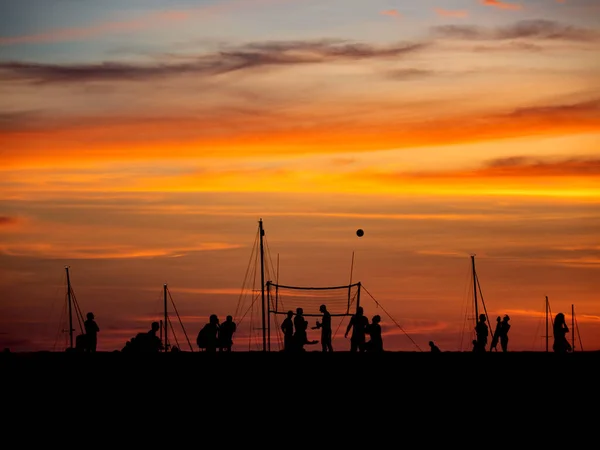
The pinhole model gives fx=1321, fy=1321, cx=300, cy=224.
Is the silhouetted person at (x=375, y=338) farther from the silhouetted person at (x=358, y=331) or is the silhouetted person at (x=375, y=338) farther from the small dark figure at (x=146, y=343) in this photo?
the small dark figure at (x=146, y=343)

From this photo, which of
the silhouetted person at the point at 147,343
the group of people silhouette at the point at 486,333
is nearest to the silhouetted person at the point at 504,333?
the group of people silhouette at the point at 486,333

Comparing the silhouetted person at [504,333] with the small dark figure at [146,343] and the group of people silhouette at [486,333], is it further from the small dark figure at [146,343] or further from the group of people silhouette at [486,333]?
the small dark figure at [146,343]

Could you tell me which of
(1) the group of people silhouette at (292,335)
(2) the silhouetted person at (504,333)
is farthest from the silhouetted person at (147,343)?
(2) the silhouetted person at (504,333)

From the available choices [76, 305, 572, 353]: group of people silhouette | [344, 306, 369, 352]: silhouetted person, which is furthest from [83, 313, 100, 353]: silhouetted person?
[344, 306, 369, 352]: silhouetted person

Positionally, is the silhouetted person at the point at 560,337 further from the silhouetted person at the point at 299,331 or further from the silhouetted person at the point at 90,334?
the silhouetted person at the point at 90,334

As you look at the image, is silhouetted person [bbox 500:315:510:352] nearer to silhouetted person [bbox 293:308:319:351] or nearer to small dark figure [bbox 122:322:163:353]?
silhouetted person [bbox 293:308:319:351]

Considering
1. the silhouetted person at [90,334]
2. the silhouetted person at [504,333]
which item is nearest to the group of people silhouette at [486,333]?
the silhouetted person at [504,333]

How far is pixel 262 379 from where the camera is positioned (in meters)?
41.7

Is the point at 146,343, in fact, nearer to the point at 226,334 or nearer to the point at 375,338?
the point at 226,334


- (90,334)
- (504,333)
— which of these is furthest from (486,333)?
(90,334)

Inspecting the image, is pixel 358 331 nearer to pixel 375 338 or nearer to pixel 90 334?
pixel 375 338

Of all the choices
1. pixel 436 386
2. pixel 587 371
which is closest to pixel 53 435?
pixel 436 386

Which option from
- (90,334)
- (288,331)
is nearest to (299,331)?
(288,331)

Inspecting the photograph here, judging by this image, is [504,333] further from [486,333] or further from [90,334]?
[90,334]
